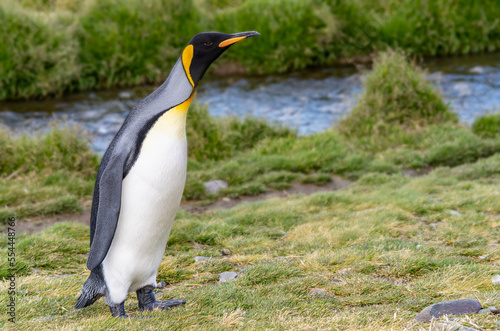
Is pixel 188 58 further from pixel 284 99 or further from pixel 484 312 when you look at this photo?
pixel 284 99

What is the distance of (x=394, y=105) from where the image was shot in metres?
10.5

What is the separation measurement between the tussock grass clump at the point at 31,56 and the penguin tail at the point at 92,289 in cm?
1386

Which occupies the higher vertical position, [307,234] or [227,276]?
[227,276]

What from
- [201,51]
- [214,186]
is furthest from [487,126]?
[201,51]

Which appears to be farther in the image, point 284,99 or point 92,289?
point 284,99

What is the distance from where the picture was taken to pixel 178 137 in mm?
3371

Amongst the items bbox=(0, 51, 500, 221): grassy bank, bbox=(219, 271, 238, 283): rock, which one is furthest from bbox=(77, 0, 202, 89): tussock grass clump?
bbox=(219, 271, 238, 283): rock

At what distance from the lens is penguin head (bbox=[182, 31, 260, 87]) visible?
3.45 metres

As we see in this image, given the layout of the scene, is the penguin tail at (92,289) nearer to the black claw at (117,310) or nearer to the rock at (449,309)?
the black claw at (117,310)

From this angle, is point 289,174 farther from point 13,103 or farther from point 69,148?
point 13,103

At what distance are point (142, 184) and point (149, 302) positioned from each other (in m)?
0.83

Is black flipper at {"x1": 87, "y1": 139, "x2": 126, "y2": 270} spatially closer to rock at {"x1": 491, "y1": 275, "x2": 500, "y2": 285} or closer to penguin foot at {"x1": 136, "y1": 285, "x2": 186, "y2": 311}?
penguin foot at {"x1": 136, "y1": 285, "x2": 186, "y2": 311}

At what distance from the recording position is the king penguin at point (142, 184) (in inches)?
132

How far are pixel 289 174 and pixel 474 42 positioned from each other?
12.7 meters
